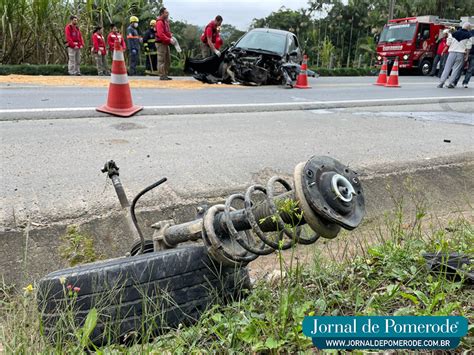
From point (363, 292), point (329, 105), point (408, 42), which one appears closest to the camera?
point (363, 292)

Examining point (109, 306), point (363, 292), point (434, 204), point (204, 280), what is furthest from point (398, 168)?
point (109, 306)

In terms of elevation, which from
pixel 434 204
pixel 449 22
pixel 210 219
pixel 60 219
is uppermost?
pixel 449 22

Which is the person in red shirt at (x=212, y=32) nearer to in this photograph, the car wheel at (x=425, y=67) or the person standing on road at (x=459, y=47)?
the person standing on road at (x=459, y=47)

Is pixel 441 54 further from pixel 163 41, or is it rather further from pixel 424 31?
pixel 163 41

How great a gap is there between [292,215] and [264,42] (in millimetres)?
10339

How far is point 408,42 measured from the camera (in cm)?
2155

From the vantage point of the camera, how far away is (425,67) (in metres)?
21.6

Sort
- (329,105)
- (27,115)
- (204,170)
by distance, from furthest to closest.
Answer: (329,105), (27,115), (204,170)

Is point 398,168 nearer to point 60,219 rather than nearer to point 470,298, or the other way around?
point 470,298

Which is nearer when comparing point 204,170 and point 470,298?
point 470,298

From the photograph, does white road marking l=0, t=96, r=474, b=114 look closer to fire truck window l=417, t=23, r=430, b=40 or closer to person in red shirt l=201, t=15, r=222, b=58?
person in red shirt l=201, t=15, r=222, b=58

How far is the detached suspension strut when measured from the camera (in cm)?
161

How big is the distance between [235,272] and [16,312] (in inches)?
44.0

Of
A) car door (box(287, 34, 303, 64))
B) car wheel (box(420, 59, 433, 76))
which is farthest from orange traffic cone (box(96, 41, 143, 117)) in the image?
car wheel (box(420, 59, 433, 76))
